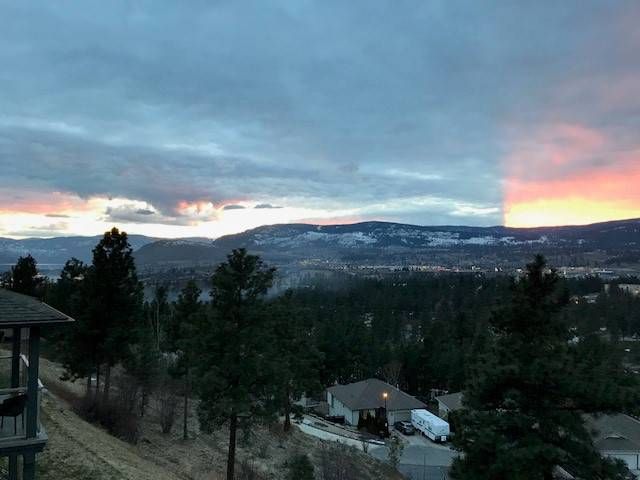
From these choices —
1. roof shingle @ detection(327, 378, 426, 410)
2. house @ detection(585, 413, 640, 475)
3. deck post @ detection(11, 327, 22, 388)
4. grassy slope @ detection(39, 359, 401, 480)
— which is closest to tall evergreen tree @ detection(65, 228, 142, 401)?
grassy slope @ detection(39, 359, 401, 480)

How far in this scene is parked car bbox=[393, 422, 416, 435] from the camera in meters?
42.5

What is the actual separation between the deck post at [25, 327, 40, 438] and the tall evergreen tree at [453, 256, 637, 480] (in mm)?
9122

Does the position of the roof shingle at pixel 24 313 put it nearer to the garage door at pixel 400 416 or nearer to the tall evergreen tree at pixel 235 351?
the tall evergreen tree at pixel 235 351

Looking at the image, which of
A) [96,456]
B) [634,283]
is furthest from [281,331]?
[634,283]

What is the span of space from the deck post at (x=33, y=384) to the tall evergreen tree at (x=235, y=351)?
27.2 ft

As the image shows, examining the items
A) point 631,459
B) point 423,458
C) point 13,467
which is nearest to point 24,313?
point 13,467

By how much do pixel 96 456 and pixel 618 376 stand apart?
1307 cm

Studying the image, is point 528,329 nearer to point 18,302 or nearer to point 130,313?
point 18,302

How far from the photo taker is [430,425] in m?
40.8

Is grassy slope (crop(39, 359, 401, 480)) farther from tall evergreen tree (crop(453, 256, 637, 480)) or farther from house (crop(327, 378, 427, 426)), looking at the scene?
house (crop(327, 378, 427, 426))

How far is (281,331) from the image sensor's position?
25.7 metres

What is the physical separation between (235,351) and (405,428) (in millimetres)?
29890

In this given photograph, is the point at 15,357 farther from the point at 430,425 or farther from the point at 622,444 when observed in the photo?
the point at 622,444

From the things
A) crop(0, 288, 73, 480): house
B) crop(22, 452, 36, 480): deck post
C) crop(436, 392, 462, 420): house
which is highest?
crop(0, 288, 73, 480): house
